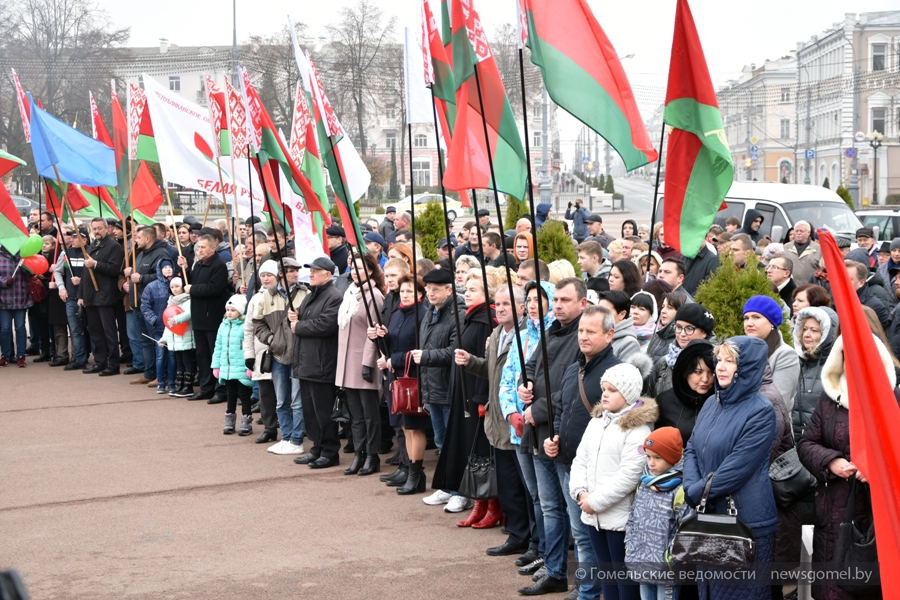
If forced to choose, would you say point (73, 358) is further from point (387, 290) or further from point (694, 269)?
point (694, 269)

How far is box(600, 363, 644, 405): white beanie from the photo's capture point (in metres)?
5.19

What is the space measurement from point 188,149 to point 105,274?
2563 millimetres

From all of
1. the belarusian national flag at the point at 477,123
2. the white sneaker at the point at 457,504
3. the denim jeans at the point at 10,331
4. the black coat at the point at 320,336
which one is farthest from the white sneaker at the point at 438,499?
the denim jeans at the point at 10,331

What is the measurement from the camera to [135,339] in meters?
13.8

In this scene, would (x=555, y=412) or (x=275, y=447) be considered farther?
(x=275, y=447)

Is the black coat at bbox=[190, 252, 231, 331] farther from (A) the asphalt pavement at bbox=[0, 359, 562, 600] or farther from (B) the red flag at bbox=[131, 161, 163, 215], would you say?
(B) the red flag at bbox=[131, 161, 163, 215]

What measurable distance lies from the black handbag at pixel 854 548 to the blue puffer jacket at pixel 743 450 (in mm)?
319

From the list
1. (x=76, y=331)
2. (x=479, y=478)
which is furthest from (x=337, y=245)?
(x=76, y=331)

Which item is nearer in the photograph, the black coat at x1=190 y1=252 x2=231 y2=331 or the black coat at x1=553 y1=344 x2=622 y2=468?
the black coat at x1=553 y1=344 x2=622 y2=468

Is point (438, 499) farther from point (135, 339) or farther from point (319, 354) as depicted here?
point (135, 339)

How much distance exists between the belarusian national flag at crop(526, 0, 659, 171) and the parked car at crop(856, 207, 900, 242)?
43.4ft

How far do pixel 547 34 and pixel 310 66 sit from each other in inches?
132

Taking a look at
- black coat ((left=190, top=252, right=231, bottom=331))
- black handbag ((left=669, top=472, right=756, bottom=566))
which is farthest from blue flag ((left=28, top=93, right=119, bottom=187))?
black handbag ((left=669, top=472, right=756, bottom=566))

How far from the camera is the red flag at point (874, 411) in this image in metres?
3.18
